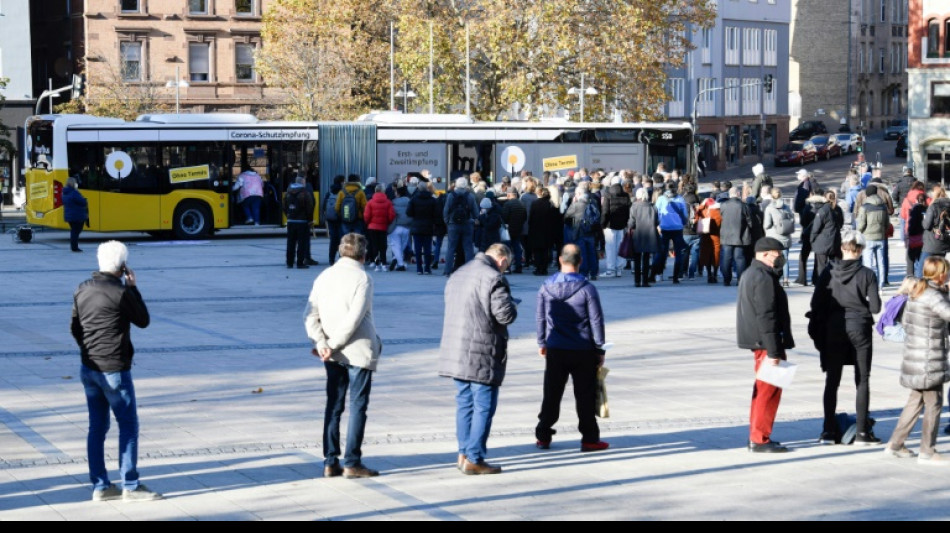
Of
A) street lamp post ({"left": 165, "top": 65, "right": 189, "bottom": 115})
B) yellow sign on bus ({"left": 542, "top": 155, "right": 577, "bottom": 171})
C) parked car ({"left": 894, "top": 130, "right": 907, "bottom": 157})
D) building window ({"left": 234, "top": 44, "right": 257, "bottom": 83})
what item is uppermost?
building window ({"left": 234, "top": 44, "right": 257, "bottom": 83})

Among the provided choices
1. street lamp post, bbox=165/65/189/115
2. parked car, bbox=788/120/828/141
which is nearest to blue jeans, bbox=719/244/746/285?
street lamp post, bbox=165/65/189/115

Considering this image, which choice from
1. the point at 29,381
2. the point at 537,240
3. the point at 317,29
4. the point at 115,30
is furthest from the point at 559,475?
the point at 115,30

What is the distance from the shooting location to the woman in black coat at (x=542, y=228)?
2673cm

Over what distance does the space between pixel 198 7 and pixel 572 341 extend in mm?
60925

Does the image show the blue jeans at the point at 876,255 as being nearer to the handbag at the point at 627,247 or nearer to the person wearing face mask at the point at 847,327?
the handbag at the point at 627,247

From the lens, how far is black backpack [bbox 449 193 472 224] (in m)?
26.0

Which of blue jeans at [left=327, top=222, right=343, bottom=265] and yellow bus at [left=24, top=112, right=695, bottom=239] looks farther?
yellow bus at [left=24, top=112, right=695, bottom=239]

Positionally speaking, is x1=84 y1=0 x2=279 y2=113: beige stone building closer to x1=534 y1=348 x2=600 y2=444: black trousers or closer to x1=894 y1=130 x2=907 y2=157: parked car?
x1=894 y1=130 x2=907 y2=157: parked car

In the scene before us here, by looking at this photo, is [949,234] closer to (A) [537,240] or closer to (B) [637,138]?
(A) [537,240]

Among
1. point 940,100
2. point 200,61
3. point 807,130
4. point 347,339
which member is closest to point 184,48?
point 200,61

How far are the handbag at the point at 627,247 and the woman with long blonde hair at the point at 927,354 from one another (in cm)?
1353

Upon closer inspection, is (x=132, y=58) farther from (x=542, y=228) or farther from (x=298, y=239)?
(x=542, y=228)

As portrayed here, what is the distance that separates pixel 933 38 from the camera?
228 ft

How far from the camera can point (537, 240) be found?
87.9 feet
